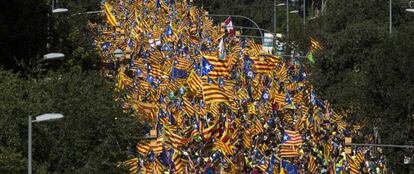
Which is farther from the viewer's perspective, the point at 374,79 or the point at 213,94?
the point at 374,79

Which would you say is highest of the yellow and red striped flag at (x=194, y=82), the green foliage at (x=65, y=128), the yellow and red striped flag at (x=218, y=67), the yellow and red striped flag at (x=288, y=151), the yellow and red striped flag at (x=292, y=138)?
the green foliage at (x=65, y=128)

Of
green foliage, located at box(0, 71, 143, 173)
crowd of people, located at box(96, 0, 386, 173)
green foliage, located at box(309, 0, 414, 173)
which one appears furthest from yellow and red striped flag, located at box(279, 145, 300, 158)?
→ green foliage, located at box(0, 71, 143, 173)

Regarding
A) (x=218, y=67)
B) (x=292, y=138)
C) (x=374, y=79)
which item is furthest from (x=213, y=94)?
(x=374, y=79)

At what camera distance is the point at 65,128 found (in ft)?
144

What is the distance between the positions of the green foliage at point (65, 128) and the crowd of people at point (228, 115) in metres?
1.98

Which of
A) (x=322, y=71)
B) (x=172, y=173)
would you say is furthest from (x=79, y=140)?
(x=322, y=71)

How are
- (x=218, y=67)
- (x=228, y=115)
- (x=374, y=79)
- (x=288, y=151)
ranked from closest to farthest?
(x=288, y=151)
(x=228, y=115)
(x=374, y=79)
(x=218, y=67)

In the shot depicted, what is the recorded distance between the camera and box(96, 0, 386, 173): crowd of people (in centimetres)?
5094

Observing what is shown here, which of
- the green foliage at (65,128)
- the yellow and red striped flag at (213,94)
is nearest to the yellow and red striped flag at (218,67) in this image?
the yellow and red striped flag at (213,94)

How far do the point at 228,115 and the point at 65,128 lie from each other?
39.3 feet

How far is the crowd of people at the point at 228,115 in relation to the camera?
50.9 meters

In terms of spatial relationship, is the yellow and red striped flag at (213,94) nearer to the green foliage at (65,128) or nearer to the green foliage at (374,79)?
the green foliage at (374,79)

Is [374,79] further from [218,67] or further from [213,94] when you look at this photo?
[213,94]

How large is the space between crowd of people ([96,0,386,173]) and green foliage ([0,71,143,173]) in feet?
6.49
